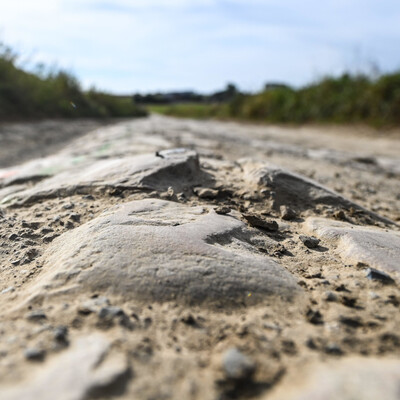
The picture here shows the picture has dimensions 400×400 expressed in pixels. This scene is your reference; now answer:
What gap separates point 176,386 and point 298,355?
0.29 m

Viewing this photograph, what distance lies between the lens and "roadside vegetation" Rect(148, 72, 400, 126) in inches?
342

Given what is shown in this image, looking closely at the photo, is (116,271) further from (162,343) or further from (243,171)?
(243,171)

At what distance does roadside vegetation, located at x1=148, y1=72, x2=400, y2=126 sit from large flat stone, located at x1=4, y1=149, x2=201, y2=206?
7.05 meters

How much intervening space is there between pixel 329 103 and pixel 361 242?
1004 centimetres

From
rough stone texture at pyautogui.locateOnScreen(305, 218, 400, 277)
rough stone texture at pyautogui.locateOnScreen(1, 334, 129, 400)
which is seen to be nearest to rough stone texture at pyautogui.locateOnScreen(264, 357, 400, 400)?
rough stone texture at pyautogui.locateOnScreen(1, 334, 129, 400)

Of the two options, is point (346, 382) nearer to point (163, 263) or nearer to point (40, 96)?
point (163, 263)

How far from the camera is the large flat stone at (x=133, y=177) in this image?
7.02 ft

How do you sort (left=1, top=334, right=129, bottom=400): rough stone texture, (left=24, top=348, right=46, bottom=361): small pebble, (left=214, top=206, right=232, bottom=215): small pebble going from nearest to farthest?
(left=1, top=334, right=129, bottom=400): rough stone texture, (left=24, top=348, right=46, bottom=361): small pebble, (left=214, top=206, right=232, bottom=215): small pebble

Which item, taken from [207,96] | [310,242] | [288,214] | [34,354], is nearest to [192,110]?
[207,96]

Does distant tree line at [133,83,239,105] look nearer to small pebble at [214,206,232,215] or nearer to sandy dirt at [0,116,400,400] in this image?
sandy dirt at [0,116,400,400]

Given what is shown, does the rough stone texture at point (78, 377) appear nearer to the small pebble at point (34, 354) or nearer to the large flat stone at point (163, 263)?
the small pebble at point (34, 354)

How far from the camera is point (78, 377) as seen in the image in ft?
2.72

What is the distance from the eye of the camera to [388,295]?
4.00ft

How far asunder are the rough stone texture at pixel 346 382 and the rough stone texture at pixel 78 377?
0.31 m
